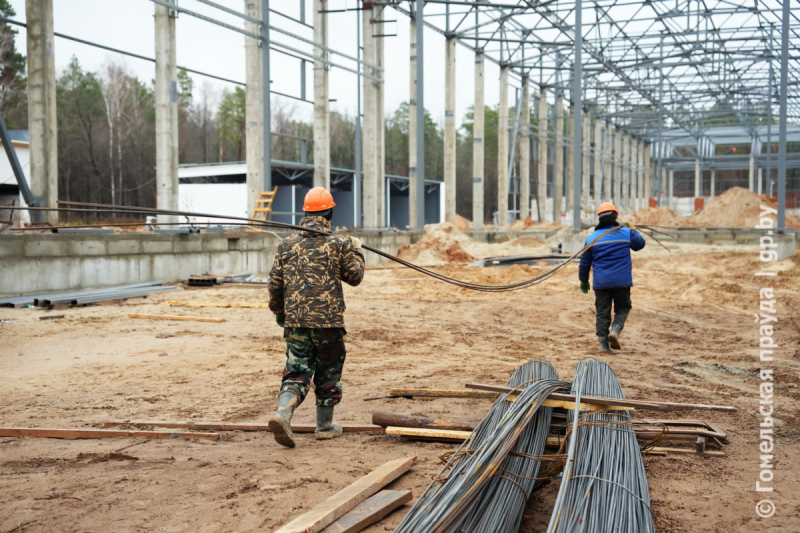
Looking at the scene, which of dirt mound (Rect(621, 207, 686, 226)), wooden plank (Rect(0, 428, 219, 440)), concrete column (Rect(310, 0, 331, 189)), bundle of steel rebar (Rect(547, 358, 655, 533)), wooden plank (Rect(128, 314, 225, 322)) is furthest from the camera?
dirt mound (Rect(621, 207, 686, 226))

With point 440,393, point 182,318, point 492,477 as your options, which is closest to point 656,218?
point 182,318

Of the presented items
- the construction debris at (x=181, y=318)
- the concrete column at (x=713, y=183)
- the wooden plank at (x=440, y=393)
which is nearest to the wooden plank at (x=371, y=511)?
the wooden plank at (x=440, y=393)

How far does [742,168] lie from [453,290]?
63.8 metres

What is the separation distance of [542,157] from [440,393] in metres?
37.7

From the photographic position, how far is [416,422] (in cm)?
518

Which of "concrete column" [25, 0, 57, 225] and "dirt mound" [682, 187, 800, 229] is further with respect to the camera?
"dirt mound" [682, 187, 800, 229]

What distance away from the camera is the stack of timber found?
1240 centimetres

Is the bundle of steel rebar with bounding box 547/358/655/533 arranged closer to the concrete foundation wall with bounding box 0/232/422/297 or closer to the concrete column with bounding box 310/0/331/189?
the concrete foundation wall with bounding box 0/232/422/297

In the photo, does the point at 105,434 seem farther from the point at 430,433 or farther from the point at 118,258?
the point at 118,258

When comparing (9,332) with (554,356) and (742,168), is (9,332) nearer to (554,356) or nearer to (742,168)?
(554,356)

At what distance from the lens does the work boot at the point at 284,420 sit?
15.5 feet

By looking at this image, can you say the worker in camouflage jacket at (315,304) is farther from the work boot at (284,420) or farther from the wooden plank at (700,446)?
the wooden plank at (700,446)

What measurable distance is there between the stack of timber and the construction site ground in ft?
1.27

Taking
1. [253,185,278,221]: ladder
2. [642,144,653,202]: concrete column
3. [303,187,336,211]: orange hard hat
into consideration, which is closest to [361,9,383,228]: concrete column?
[253,185,278,221]: ladder
